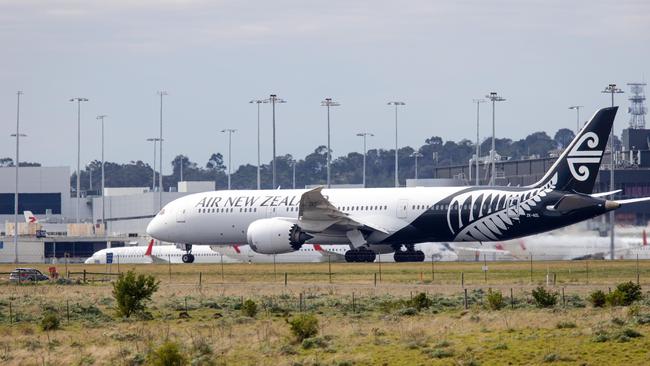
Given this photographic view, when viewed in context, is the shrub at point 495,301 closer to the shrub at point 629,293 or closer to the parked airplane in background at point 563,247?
the shrub at point 629,293

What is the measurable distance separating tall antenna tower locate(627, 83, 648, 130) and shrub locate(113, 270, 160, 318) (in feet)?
395

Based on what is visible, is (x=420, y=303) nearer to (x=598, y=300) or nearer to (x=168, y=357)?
(x=598, y=300)

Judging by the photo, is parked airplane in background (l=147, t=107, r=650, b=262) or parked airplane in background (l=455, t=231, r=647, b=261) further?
parked airplane in background (l=455, t=231, r=647, b=261)

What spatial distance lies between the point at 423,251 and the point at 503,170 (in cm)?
6568

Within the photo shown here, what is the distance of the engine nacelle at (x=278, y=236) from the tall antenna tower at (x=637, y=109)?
9479 centimetres

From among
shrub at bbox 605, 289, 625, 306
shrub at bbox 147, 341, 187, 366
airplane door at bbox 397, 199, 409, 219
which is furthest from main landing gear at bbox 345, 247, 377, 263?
shrub at bbox 147, 341, 187, 366

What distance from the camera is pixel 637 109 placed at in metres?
161

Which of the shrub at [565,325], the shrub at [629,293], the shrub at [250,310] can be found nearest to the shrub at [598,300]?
the shrub at [629,293]

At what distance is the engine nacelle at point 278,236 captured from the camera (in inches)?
2842

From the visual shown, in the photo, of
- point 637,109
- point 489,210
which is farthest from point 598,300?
point 637,109

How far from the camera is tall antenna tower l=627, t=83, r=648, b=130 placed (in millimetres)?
160125

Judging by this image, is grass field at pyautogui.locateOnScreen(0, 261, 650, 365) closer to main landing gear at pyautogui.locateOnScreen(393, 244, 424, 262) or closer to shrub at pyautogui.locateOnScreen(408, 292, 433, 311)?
shrub at pyautogui.locateOnScreen(408, 292, 433, 311)

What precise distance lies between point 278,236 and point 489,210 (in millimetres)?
11285

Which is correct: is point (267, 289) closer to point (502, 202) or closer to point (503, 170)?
point (502, 202)
